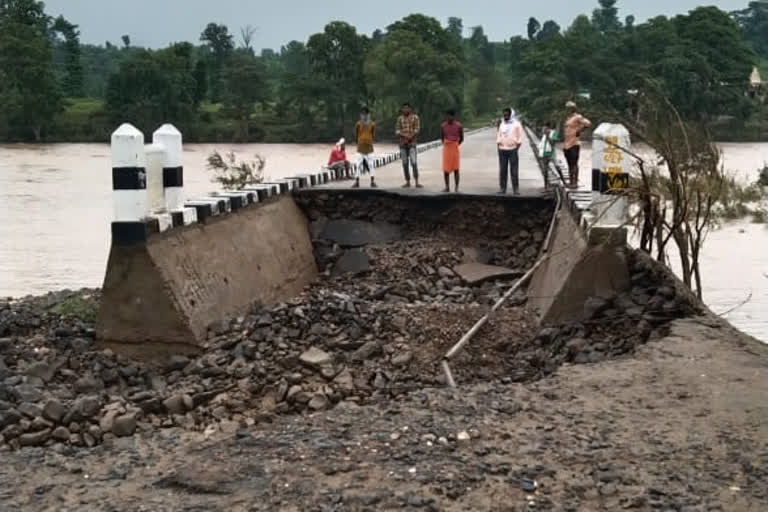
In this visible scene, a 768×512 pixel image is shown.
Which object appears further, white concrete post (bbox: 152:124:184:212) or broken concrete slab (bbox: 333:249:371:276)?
broken concrete slab (bbox: 333:249:371:276)

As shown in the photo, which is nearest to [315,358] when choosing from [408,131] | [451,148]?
[451,148]

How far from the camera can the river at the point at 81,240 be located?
48.3 feet

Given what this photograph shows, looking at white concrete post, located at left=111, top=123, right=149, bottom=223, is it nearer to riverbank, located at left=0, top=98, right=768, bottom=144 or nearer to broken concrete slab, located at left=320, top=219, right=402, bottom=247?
broken concrete slab, located at left=320, top=219, right=402, bottom=247

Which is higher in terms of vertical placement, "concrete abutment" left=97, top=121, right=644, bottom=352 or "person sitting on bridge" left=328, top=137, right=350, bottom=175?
"person sitting on bridge" left=328, top=137, right=350, bottom=175

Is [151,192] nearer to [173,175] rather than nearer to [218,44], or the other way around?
[173,175]

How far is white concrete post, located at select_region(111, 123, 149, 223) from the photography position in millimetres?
6875

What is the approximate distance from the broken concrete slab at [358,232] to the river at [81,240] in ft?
13.4

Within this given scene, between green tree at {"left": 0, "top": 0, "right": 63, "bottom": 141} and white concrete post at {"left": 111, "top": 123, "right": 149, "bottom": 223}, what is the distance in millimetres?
55822

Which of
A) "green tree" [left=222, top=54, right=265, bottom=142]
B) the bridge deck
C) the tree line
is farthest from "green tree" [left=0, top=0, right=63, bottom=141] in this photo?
the bridge deck

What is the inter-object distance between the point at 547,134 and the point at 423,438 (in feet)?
35.5

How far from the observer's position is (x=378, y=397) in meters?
5.50

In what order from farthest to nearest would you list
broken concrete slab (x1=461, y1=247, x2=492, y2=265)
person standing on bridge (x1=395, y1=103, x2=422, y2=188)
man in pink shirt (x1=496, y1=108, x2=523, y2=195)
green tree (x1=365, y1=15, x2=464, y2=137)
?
green tree (x1=365, y1=15, x2=464, y2=137)
person standing on bridge (x1=395, y1=103, x2=422, y2=188)
man in pink shirt (x1=496, y1=108, x2=523, y2=195)
broken concrete slab (x1=461, y1=247, x2=492, y2=265)

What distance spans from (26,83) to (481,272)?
185ft

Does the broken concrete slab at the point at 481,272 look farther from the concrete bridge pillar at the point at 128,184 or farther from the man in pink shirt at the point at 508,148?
the concrete bridge pillar at the point at 128,184
